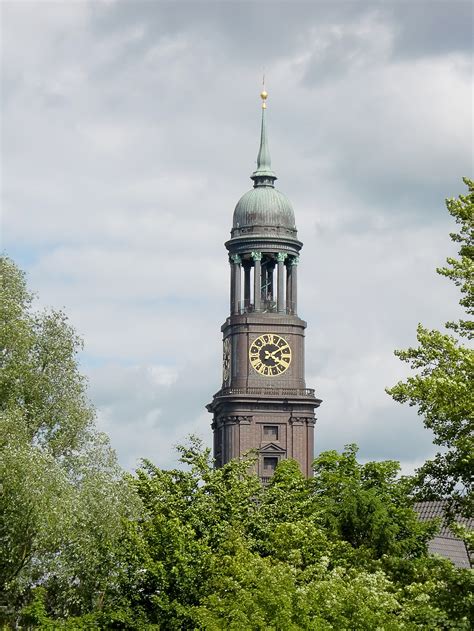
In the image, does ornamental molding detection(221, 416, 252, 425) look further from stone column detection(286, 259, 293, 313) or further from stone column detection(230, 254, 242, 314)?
stone column detection(286, 259, 293, 313)

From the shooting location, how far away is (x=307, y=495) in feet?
264

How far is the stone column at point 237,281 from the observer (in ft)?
449

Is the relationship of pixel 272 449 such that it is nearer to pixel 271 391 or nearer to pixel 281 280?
pixel 271 391

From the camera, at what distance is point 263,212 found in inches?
5487

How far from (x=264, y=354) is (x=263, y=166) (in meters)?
17.6

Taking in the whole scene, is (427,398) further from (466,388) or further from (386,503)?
(386,503)

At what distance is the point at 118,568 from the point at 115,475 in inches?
192

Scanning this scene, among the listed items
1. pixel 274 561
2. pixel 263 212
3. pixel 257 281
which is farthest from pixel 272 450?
pixel 274 561

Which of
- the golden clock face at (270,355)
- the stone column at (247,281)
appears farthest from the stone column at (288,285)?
the stone column at (247,281)

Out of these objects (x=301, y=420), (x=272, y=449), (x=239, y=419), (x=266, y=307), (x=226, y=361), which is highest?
(x=266, y=307)

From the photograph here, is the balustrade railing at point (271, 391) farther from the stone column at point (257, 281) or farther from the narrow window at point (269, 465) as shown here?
the stone column at point (257, 281)

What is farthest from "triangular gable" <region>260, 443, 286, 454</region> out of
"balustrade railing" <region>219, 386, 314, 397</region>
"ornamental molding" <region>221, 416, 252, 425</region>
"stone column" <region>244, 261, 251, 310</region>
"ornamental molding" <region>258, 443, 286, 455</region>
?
"stone column" <region>244, 261, 251, 310</region>

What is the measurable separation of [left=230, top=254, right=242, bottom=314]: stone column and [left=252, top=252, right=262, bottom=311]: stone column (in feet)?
4.85

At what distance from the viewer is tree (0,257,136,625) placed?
5100cm
